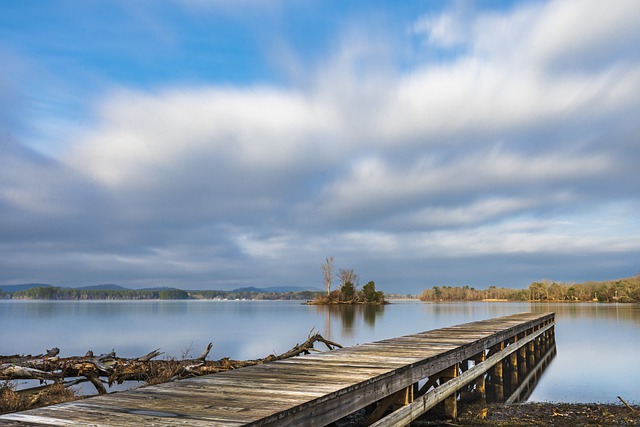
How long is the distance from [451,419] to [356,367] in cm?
387

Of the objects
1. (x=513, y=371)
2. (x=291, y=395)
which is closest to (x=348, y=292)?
(x=513, y=371)

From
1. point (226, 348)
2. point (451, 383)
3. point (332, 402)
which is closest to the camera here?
point (332, 402)

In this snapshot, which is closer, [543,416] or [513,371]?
[543,416]

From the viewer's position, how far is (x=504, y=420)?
11.2 metres

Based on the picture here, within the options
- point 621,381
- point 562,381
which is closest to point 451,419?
point 562,381

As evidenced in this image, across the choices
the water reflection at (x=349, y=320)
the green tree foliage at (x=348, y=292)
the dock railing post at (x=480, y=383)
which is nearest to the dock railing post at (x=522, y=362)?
the dock railing post at (x=480, y=383)

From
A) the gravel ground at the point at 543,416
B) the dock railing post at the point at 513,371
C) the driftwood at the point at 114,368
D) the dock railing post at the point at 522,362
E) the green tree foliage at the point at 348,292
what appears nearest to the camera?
the gravel ground at the point at 543,416

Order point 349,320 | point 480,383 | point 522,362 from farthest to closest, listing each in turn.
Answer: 1. point 349,320
2. point 522,362
3. point 480,383

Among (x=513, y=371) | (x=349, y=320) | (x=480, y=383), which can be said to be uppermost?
(x=480, y=383)

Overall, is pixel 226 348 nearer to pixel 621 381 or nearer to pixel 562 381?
pixel 562 381

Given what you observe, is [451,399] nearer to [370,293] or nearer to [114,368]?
[114,368]

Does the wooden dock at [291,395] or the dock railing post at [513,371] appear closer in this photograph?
the wooden dock at [291,395]

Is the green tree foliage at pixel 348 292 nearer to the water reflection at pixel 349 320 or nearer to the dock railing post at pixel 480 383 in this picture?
the water reflection at pixel 349 320

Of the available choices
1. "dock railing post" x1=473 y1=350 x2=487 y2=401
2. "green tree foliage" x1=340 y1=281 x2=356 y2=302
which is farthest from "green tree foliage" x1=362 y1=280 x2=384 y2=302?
"dock railing post" x1=473 y1=350 x2=487 y2=401
